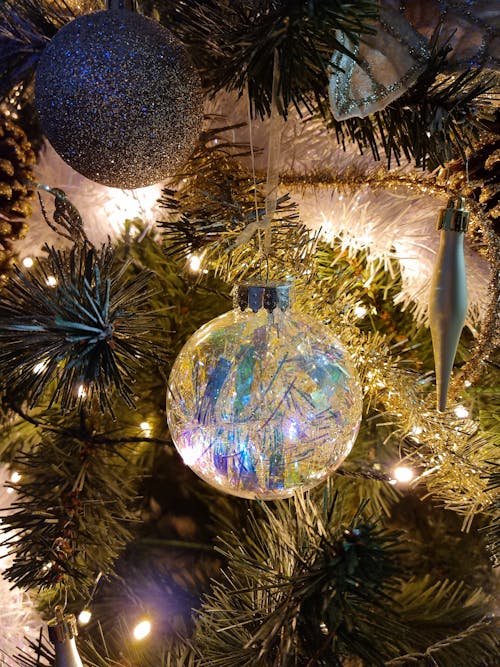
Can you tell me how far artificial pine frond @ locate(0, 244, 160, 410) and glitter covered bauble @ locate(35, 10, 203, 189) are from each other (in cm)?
7

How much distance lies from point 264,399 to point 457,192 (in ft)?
0.72

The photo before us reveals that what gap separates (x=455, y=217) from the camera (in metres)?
0.40

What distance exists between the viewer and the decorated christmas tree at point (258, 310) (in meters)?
0.36

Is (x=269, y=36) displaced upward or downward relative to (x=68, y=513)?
upward

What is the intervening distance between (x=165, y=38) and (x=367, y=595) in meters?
0.39

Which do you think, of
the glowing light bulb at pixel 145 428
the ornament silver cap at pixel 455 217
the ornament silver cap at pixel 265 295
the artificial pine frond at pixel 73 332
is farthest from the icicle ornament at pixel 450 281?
the glowing light bulb at pixel 145 428

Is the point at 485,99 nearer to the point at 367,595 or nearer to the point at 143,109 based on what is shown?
the point at 143,109

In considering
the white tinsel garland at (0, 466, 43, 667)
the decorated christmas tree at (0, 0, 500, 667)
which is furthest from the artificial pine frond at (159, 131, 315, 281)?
the white tinsel garland at (0, 466, 43, 667)

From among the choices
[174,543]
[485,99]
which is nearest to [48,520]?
[174,543]

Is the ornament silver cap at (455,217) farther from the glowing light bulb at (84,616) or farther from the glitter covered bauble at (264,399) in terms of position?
the glowing light bulb at (84,616)

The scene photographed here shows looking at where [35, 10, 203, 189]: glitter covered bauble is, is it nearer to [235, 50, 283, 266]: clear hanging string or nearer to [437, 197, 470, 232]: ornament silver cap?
[235, 50, 283, 266]: clear hanging string

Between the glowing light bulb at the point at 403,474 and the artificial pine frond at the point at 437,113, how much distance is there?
281 mm

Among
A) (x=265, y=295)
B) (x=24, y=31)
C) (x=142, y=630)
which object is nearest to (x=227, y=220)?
(x=265, y=295)

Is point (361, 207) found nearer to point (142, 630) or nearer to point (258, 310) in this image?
point (258, 310)
